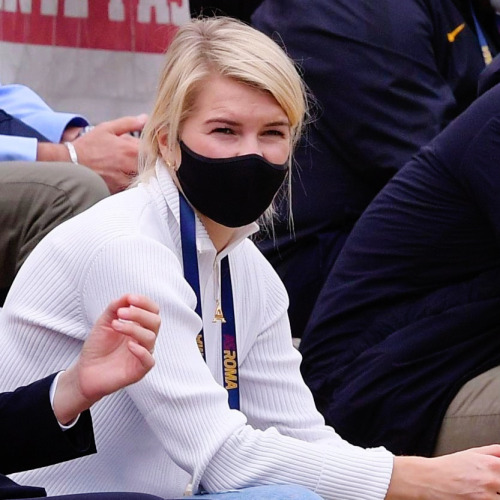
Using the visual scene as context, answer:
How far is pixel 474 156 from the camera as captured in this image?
319 centimetres

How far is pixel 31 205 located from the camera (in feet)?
10.1

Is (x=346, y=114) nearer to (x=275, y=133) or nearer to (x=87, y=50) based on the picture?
(x=87, y=50)

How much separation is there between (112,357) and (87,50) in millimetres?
2309

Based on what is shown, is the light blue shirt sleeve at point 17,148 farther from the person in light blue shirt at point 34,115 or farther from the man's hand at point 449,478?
the man's hand at point 449,478

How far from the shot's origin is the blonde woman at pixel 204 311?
2.29m

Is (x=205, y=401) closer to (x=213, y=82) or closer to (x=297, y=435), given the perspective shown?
(x=297, y=435)

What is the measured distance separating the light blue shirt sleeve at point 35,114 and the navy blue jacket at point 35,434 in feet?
5.23

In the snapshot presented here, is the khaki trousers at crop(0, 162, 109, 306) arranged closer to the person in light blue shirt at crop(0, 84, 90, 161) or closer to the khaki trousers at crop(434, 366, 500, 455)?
the person in light blue shirt at crop(0, 84, 90, 161)

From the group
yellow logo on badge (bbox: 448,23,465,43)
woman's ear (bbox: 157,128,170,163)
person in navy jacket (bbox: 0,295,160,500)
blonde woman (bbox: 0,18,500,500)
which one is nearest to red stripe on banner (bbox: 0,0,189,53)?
yellow logo on badge (bbox: 448,23,465,43)

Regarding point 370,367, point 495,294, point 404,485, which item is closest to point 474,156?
point 495,294

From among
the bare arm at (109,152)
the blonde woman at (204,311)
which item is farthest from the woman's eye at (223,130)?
the bare arm at (109,152)

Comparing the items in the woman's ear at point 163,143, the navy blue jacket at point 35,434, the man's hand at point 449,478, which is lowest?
the man's hand at point 449,478

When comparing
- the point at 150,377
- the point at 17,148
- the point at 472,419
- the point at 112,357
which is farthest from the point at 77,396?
the point at 17,148

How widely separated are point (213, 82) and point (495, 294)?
3.55 ft
